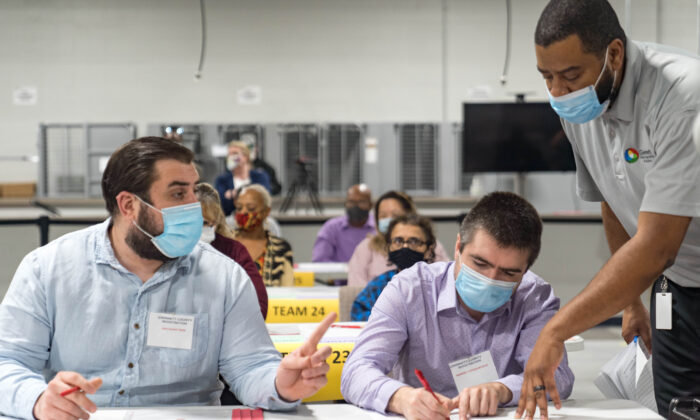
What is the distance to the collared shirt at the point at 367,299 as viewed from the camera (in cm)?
336

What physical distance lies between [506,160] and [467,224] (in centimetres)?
609

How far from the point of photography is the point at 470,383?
6.51 feet

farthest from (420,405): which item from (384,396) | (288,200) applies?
(288,200)

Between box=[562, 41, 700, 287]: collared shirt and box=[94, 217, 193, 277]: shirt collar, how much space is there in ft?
3.84

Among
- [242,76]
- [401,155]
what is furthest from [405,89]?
[242,76]

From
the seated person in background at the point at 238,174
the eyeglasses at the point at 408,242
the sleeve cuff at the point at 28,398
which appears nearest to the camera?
the sleeve cuff at the point at 28,398

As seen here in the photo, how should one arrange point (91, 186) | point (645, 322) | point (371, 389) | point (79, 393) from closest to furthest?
point (79, 393) < point (371, 389) < point (645, 322) < point (91, 186)

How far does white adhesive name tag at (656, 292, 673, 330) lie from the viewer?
84.6 inches

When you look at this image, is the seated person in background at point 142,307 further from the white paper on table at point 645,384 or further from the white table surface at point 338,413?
the white paper on table at point 645,384

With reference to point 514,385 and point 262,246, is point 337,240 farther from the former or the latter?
point 514,385

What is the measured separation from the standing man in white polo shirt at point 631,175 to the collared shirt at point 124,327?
0.77 metres

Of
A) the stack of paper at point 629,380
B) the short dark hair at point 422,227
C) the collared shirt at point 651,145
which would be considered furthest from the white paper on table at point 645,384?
the short dark hair at point 422,227

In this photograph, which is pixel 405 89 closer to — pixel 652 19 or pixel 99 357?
pixel 652 19

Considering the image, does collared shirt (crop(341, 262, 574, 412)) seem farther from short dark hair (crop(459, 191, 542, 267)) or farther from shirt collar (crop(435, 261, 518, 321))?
short dark hair (crop(459, 191, 542, 267))
